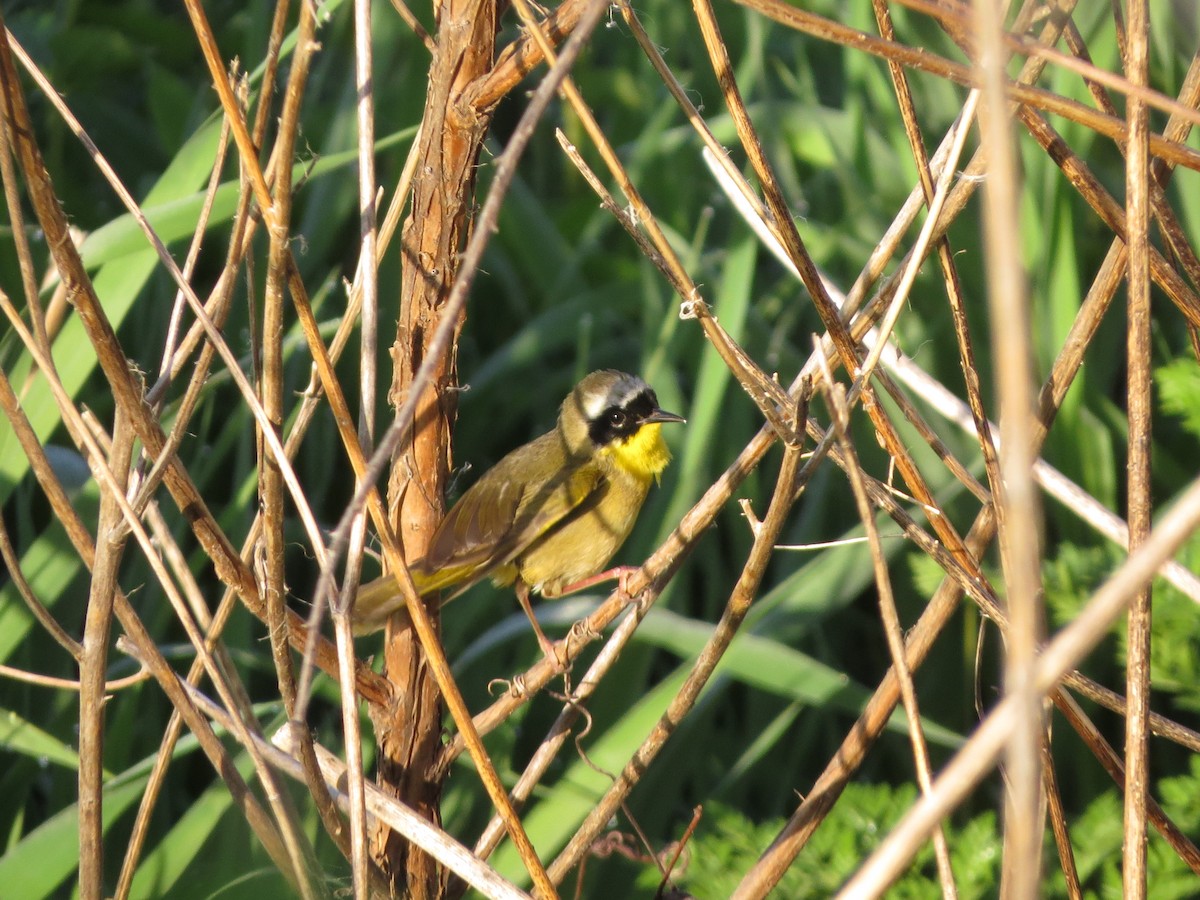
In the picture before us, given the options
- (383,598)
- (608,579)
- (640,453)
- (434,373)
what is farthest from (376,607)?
(640,453)

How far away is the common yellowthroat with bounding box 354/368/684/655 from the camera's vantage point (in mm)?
2523

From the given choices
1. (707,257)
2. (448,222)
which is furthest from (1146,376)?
(707,257)

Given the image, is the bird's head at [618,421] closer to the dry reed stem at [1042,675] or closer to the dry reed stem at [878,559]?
the dry reed stem at [878,559]

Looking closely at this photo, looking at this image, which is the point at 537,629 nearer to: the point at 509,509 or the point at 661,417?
the point at 509,509

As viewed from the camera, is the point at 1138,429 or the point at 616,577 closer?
the point at 1138,429

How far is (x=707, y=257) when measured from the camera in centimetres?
328

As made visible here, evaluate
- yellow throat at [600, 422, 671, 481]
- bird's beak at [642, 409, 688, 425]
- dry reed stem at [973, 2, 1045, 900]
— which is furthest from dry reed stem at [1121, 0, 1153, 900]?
yellow throat at [600, 422, 671, 481]

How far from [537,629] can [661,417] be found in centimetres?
73

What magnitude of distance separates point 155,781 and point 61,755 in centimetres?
59

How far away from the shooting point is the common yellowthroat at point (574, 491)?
2.52 metres

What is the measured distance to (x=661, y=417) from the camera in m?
2.74

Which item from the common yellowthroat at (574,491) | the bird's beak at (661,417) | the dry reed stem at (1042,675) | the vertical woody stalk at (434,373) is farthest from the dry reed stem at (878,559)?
the bird's beak at (661,417)

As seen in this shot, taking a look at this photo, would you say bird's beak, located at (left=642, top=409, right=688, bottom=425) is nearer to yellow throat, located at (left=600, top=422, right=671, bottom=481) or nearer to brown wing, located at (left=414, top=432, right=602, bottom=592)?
yellow throat, located at (left=600, top=422, right=671, bottom=481)

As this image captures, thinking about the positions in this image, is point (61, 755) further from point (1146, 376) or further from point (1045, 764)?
point (1146, 376)
